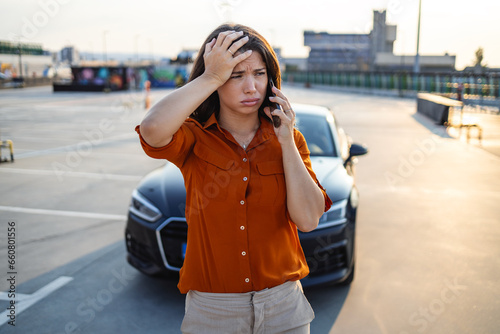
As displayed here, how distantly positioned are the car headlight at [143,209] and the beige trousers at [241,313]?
82.7 inches

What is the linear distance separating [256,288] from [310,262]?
1937mm

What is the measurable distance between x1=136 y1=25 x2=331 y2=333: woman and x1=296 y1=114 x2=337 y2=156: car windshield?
3385 mm

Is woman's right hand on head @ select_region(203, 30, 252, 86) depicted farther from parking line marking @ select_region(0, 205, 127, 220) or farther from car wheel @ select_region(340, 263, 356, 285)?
parking line marking @ select_region(0, 205, 127, 220)

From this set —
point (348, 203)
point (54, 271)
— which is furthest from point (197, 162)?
point (54, 271)

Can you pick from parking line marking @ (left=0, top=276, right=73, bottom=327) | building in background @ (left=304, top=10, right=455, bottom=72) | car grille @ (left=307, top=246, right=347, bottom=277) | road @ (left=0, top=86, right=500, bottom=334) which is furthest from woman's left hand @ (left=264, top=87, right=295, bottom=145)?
building in background @ (left=304, top=10, right=455, bottom=72)

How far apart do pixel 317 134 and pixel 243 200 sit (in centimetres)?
386

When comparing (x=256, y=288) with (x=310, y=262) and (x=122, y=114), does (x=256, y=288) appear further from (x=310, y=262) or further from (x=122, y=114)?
(x=122, y=114)

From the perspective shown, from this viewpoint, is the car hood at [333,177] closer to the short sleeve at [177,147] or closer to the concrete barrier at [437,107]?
the short sleeve at [177,147]

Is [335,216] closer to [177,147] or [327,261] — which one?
[327,261]

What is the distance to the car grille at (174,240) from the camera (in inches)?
145

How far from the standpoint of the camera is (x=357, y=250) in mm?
5016

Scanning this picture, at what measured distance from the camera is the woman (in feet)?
5.61

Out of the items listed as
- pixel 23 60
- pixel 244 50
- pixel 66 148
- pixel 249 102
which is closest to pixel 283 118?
pixel 249 102

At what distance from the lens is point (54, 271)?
444 centimetres
